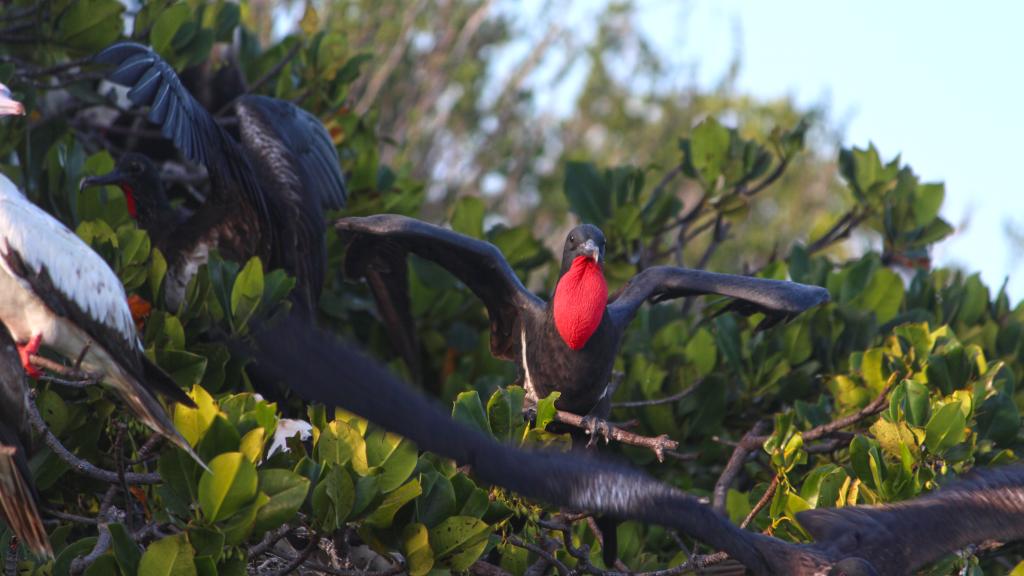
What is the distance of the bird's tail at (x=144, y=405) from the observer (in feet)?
9.36

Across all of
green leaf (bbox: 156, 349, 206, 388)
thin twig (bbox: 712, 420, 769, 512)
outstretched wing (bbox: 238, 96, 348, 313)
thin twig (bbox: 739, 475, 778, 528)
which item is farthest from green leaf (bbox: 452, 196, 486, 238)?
thin twig (bbox: 739, 475, 778, 528)

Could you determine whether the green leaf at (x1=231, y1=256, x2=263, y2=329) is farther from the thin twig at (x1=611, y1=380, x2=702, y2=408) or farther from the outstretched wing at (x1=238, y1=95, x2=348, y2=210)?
the thin twig at (x1=611, y1=380, x2=702, y2=408)

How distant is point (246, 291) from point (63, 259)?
529 mm

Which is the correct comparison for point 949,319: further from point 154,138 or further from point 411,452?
point 154,138

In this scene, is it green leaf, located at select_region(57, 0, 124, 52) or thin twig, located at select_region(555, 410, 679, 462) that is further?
green leaf, located at select_region(57, 0, 124, 52)

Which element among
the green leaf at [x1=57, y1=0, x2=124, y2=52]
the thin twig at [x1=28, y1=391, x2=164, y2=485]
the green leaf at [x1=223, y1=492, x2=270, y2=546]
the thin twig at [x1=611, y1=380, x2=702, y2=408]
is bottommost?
the thin twig at [x1=28, y1=391, x2=164, y2=485]

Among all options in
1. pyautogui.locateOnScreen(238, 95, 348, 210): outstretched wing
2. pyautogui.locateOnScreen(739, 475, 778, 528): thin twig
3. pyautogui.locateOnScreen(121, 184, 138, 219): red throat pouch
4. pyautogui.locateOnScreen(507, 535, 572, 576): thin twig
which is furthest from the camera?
pyautogui.locateOnScreen(121, 184, 138, 219): red throat pouch

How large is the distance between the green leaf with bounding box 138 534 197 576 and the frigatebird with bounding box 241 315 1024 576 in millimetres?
370

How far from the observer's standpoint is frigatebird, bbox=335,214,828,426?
12.0 ft

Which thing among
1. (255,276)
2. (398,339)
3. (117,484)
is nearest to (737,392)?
(398,339)

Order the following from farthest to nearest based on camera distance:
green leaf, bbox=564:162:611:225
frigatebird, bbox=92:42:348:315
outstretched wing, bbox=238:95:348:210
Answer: green leaf, bbox=564:162:611:225
outstretched wing, bbox=238:95:348:210
frigatebird, bbox=92:42:348:315

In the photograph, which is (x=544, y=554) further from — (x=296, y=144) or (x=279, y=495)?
(x=296, y=144)

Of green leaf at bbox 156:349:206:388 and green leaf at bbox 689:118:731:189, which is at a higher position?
green leaf at bbox 689:118:731:189

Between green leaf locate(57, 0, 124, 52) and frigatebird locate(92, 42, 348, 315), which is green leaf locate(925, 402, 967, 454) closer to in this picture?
frigatebird locate(92, 42, 348, 315)
